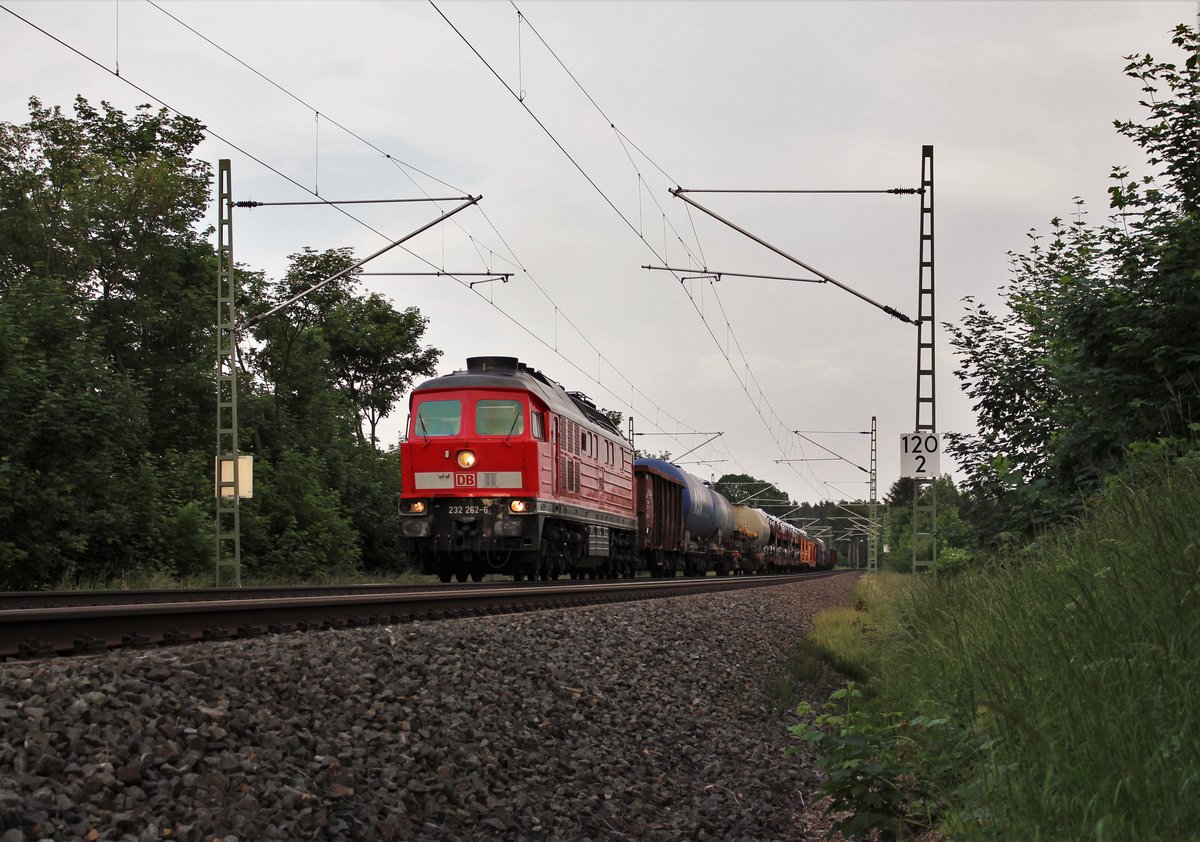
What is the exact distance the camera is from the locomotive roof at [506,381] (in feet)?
68.5

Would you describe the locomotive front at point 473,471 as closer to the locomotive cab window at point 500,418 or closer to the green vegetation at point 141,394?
the locomotive cab window at point 500,418

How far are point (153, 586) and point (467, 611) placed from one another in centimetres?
799

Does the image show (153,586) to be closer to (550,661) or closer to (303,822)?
(550,661)

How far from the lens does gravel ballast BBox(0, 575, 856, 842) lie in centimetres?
473

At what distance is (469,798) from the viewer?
20.2 feet

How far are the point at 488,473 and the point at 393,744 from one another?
14.1m

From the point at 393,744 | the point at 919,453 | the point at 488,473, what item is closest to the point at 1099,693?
the point at 393,744

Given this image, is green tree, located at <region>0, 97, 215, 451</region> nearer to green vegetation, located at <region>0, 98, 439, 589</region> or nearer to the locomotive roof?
green vegetation, located at <region>0, 98, 439, 589</region>

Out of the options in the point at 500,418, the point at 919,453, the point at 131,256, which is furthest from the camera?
the point at 131,256

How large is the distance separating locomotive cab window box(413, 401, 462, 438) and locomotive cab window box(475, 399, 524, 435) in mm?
452

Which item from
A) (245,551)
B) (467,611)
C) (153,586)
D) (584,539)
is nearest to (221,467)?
(153,586)

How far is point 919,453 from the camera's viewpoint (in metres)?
18.7

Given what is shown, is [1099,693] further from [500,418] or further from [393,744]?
[500,418]

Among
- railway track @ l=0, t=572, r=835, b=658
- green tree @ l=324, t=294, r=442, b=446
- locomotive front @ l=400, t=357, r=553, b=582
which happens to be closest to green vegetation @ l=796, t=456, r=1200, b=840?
railway track @ l=0, t=572, r=835, b=658
